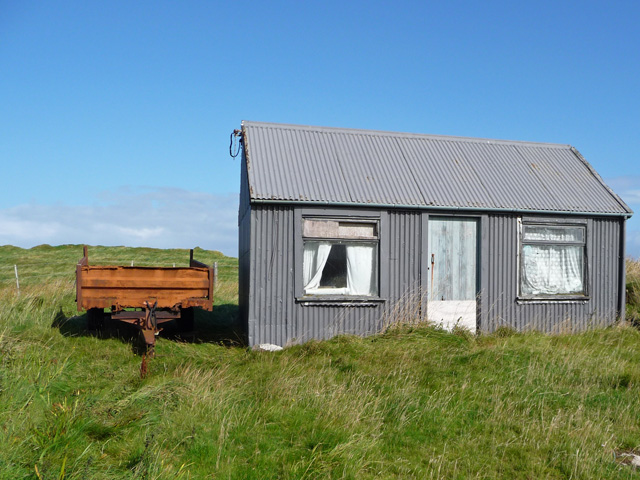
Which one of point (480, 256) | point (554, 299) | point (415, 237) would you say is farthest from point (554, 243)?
point (415, 237)

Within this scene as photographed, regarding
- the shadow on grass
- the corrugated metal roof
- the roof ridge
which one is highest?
the roof ridge

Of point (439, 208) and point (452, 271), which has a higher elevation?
point (439, 208)

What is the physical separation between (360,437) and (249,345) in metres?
5.53

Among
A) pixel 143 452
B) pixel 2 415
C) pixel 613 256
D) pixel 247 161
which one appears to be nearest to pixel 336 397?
pixel 143 452

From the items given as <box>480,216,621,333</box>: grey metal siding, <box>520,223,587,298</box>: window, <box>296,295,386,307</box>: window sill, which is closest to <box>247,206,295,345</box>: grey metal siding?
<box>296,295,386,307</box>: window sill

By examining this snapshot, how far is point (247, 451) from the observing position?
528 cm

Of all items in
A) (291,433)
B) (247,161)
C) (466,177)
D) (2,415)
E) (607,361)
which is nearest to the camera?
(2,415)

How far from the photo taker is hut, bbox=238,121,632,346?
10977mm

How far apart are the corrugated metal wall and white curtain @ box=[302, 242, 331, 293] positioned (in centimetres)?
30

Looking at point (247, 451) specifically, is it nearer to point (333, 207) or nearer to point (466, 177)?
point (333, 207)

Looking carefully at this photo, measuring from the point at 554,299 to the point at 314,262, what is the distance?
16.8 ft

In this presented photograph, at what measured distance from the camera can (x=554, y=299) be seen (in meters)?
12.4

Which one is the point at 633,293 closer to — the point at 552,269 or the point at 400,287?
the point at 552,269

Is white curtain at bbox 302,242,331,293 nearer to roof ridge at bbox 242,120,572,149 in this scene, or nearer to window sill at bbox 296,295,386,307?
window sill at bbox 296,295,386,307
